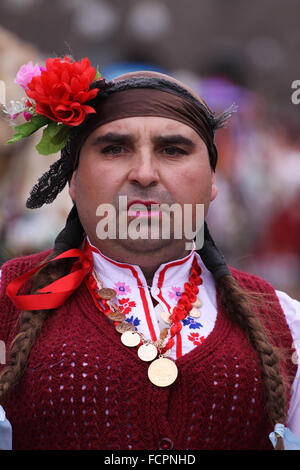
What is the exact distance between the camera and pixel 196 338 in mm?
1965

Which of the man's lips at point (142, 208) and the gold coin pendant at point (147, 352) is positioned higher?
the man's lips at point (142, 208)

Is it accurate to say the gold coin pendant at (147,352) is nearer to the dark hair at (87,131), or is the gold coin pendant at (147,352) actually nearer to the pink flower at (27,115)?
the dark hair at (87,131)

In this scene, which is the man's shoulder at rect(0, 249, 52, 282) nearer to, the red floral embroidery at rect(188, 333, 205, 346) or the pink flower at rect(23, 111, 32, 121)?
the pink flower at rect(23, 111, 32, 121)

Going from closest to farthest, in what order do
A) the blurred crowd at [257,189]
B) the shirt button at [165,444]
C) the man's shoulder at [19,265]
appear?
the shirt button at [165,444]
the man's shoulder at [19,265]
the blurred crowd at [257,189]

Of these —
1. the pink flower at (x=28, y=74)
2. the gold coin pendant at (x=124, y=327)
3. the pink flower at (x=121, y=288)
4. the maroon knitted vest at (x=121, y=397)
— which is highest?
the pink flower at (x=28, y=74)

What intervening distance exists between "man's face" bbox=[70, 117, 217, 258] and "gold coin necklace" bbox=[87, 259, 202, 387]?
0.18m

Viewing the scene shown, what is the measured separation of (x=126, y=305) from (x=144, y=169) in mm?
480

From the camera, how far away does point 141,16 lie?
8.78m

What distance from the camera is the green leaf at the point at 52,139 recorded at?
205cm

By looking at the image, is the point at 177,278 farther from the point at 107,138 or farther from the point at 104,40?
the point at 104,40

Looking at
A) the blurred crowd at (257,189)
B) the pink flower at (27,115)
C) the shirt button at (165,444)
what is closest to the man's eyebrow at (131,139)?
the pink flower at (27,115)

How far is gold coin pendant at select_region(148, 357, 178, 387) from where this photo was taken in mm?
1807

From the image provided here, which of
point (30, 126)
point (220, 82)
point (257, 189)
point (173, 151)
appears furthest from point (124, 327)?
point (220, 82)

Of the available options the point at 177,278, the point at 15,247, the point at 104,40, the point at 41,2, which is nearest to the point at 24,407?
the point at 177,278
